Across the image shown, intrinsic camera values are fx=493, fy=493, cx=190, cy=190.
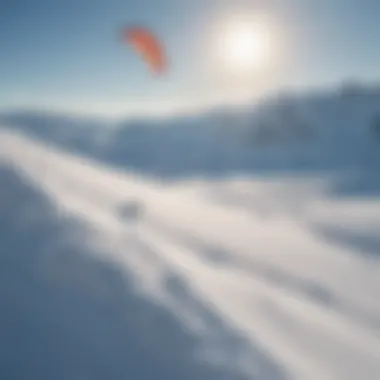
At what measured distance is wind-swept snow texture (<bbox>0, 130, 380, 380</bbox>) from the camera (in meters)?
3.12

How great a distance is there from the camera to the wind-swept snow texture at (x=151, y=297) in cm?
312

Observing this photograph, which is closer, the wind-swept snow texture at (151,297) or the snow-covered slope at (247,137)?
the wind-swept snow texture at (151,297)

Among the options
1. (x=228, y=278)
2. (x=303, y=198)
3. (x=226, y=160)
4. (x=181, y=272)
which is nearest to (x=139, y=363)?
(x=181, y=272)

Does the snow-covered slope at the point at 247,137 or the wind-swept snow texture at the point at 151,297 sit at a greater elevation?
the snow-covered slope at the point at 247,137

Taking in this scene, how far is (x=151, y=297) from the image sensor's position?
3525mm

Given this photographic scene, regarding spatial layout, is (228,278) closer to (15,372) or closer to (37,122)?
(15,372)

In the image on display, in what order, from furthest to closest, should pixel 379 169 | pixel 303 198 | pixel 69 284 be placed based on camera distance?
pixel 379 169, pixel 303 198, pixel 69 284

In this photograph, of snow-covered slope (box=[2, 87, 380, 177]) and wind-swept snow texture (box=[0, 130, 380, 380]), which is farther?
snow-covered slope (box=[2, 87, 380, 177])

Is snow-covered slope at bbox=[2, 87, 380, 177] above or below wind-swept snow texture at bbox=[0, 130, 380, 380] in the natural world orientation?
above

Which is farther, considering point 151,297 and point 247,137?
point 247,137

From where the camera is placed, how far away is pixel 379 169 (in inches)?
864

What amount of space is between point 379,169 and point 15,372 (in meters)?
21.3

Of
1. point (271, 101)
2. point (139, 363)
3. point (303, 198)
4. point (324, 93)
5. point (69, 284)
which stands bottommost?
point (139, 363)

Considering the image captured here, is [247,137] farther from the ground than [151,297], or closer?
farther from the ground
